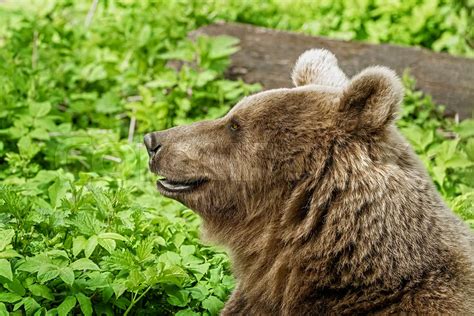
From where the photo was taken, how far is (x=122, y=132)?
7324mm

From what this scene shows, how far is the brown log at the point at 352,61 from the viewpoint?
7289 millimetres

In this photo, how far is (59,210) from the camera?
4492mm

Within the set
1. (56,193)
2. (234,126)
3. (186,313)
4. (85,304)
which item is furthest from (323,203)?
(56,193)

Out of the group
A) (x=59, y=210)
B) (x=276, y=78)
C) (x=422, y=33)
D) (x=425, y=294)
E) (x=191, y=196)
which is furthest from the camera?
(x=422, y=33)

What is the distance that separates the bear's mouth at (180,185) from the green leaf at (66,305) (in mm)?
645

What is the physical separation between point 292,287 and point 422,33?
20.4 feet

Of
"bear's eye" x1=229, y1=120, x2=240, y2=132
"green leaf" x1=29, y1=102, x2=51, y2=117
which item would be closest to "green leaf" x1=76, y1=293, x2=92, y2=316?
"bear's eye" x1=229, y1=120, x2=240, y2=132

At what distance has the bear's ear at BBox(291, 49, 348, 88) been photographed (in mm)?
4219

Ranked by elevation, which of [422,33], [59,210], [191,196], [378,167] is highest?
[378,167]

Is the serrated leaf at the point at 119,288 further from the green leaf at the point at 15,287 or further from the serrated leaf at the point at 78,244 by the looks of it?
the green leaf at the point at 15,287

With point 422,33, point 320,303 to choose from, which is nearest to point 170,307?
point 320,303

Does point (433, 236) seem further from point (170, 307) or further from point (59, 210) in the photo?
point (59, 210)

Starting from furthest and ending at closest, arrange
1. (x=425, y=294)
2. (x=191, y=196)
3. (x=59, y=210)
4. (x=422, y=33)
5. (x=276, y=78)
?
(x=422, y=33)
(x=276, y=78)
(x=59, y=210)
(x=191, y=196)
(x=425, y=294)

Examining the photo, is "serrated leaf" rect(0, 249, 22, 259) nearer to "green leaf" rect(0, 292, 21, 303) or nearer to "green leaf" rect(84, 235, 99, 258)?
"green leaf" rect(0, 292, 21, 303)
